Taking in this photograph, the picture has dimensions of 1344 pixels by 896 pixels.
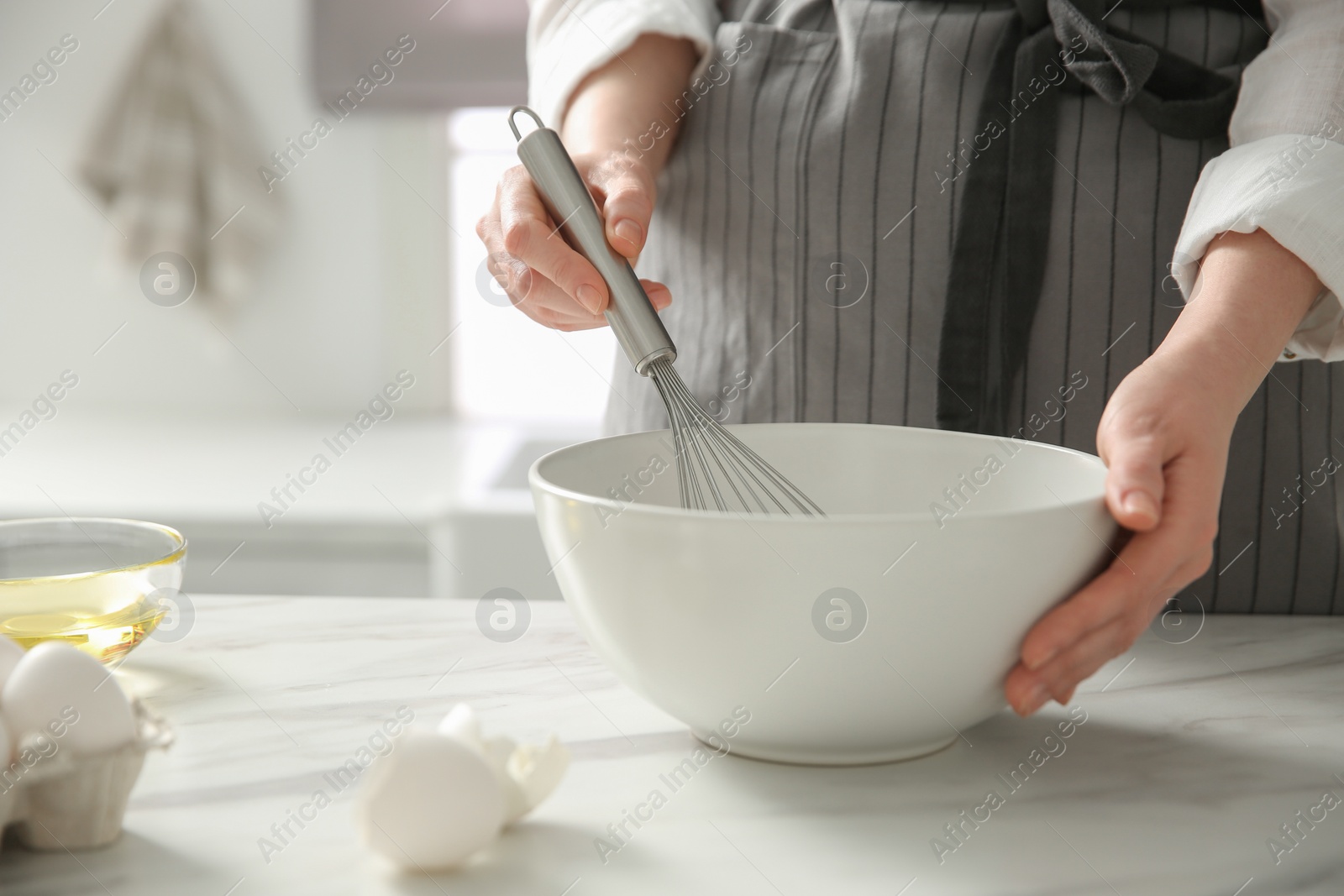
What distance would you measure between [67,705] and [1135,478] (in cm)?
34

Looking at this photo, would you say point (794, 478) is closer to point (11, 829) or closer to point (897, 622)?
point (897, 622)

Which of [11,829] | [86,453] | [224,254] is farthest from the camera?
[224,254]

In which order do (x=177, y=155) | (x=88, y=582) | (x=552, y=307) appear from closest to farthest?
(x=88, y=582)
(x=552, y=307)
(x=177, y=155)

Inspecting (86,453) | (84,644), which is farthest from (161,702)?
(86,453)

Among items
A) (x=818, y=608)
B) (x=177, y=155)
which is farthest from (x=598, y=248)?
(x=177, y=155)

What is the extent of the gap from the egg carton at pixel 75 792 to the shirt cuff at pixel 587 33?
51cm

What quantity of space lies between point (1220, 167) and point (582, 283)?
31 centimetres

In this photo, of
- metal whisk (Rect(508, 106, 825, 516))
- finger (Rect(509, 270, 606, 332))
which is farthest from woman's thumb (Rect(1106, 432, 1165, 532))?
finger (Rect(509, 270, 606, 332))

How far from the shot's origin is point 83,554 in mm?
530

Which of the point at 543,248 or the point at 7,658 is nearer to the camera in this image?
the point at 7,658

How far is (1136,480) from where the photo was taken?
39 centimetres

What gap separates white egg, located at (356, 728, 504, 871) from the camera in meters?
0.32

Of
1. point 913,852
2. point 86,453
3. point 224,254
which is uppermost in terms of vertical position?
point 224,254

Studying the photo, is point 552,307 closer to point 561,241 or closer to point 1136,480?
point 561,241
